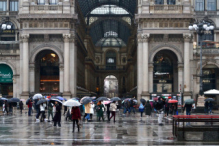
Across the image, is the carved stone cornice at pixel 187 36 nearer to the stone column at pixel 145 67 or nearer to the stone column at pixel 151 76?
the stone column at pixel 145 67

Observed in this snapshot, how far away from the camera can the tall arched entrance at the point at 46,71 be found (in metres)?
76.2

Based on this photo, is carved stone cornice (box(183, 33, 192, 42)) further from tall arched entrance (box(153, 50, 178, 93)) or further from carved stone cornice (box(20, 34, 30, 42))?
carved stone cornice (box(20, 34, 30, 42))

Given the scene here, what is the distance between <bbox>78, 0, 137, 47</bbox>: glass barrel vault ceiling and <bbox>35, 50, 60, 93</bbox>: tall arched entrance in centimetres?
2241

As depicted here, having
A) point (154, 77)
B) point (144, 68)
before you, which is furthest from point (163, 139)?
point (154, 77)

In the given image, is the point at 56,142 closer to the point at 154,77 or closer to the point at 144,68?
the point at 144,68

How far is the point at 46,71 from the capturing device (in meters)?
77.4

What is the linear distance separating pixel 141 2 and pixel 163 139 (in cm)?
4896

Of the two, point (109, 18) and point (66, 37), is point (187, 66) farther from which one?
point (109, 18)

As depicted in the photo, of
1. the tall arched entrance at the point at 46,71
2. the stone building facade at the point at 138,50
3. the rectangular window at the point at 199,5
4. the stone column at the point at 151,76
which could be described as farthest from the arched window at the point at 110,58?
the stone column at the point at 151,76

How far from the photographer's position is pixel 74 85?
2810 inches

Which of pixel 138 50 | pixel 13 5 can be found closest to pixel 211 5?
pixel 138 50

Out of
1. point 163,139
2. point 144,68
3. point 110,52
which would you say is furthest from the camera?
point 110,52

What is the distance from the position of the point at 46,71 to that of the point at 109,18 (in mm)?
48752

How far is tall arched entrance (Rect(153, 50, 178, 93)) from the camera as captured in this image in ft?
249
